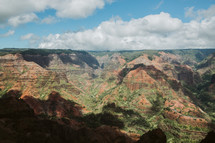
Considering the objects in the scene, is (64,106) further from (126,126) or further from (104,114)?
(126,126)

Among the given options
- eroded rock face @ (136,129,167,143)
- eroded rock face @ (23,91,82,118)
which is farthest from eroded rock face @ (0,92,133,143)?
eroded rock face @ (23,91,82,118)

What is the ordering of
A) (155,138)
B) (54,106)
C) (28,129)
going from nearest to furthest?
(155,138) < (28,129) < (54,106)

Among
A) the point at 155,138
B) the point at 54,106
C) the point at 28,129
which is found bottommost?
the point at 54,106

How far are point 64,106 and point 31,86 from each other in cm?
5552

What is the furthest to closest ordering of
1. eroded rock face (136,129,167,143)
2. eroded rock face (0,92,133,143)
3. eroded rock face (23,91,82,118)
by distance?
1. eroded rock face (23,91,82,118)
2. eroded rock face (136,129,167,143)
3. eroded rock face (0,92,133,143)

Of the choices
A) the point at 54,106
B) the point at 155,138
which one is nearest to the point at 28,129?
the point at 155,138

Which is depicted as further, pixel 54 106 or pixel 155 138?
pixel 54 106

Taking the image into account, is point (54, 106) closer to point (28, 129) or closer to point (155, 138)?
point (28, 129)

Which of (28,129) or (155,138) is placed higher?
(28,129)

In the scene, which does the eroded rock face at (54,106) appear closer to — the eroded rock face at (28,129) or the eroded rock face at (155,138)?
the eroded rock face at (28,129)

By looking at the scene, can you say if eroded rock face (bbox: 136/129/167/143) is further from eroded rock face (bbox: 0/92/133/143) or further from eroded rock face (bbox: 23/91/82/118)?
eroded rock face (bbox: 23/91/82/118)

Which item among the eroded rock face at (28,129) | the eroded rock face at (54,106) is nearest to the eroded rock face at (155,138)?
the eroded rock face at (28,129)

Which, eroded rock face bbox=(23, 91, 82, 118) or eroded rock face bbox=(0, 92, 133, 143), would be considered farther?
eroded rock face bbox=(23, 91, 82, 118)

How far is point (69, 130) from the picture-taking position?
78.0 meters
